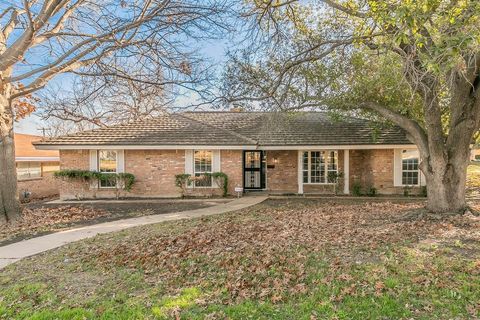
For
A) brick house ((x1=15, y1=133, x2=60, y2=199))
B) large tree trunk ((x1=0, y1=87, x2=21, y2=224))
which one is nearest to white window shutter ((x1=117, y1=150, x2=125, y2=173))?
large tree trunk ((x1=0, y1=87, x2=21, y2=224))

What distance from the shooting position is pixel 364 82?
993cm

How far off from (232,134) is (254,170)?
277 cm

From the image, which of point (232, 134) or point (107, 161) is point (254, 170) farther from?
point (107, 161)

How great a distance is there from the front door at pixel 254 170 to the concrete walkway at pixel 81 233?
4325 millimetres

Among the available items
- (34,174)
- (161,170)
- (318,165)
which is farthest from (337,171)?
(34,174)

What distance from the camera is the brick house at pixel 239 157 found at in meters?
15.6

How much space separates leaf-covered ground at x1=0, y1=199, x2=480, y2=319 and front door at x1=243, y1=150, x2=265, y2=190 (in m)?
9.83

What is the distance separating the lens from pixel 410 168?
629 inches

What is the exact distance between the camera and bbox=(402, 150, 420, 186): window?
16.0 meters

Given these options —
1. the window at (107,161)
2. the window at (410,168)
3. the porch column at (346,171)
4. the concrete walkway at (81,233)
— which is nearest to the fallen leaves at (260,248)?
the concrete walkway at (81,233)

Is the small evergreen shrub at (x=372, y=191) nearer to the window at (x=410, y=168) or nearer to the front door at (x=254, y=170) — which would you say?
the window at (x=410, y=168)

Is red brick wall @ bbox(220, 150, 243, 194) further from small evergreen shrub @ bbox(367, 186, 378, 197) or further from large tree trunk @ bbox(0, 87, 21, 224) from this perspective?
large tree trunk @ bbox(0, 87, 21, 224)

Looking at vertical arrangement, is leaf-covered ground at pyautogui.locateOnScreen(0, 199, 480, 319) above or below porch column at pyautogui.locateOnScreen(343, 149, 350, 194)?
below

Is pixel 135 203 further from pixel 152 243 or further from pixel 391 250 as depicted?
pixel 391 250
